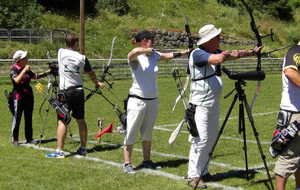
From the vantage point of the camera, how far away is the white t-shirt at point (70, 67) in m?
8.51

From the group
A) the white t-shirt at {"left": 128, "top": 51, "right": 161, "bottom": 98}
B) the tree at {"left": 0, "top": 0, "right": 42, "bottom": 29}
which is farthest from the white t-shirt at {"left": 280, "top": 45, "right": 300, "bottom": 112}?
the tree at {"left": 0, "top": 0, "right": 42, "bottom": 29}

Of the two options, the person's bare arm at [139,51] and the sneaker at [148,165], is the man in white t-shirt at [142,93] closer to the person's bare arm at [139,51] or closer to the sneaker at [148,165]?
the person's bare arm at [139,51]

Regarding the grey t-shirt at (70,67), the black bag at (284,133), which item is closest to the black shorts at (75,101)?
the grey t-shirt at (70,67)

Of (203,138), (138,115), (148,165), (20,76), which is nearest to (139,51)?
(138,115)

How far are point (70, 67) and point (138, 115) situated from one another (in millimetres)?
1575

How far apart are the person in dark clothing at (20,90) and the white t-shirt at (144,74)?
2621mm

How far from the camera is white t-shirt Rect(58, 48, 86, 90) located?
8.51 m

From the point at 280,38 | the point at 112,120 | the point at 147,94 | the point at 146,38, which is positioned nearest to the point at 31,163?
the point at 147,94

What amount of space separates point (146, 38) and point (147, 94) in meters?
0.79

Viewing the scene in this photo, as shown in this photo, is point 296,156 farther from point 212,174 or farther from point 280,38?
point 280,38

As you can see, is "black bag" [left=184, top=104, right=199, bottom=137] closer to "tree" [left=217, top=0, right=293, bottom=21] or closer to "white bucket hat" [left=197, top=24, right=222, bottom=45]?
"white bucket hat" [left=197, top=24, right=222, bottom=45]

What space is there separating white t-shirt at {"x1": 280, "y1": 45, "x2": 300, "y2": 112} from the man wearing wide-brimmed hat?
3.56 ft

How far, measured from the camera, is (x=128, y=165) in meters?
7.67

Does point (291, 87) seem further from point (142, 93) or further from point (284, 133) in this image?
point (142, 93)
